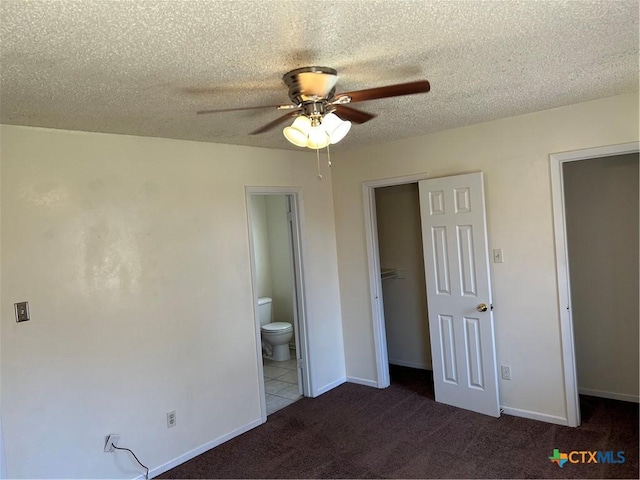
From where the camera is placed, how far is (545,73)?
2406 mm

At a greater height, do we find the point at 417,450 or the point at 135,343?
the point at 135,343

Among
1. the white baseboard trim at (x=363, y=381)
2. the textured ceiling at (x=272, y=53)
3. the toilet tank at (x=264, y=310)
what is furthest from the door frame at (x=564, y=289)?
the toilet tank at (x=264, y=310)

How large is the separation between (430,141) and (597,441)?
2528 mm

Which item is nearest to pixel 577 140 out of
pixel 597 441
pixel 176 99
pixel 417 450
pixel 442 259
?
pixel 442 259

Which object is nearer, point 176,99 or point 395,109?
point 176,99

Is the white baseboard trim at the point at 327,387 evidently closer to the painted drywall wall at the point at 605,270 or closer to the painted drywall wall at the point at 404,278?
the painted drywall wall at the point at 404,278

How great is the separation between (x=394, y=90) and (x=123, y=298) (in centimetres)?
221

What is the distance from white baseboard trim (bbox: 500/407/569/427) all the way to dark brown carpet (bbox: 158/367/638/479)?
0.05 meters

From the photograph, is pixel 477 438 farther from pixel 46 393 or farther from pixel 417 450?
pixel 46 393

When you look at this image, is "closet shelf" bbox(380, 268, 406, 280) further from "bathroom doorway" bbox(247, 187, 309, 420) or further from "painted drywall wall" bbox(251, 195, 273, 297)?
"painted drywall wall" bbox(251, 195, 273, 297)

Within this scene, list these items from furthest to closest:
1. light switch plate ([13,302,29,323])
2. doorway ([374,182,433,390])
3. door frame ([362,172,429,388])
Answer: doorway ([374,182,433,390]), door frame ([362,172,429,388]), light switch plate ([13,302,29,323])

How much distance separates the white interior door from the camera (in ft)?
11.9

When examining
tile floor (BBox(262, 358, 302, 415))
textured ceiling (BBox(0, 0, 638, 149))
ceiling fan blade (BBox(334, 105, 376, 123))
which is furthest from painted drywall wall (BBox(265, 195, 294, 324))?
ceiling fan blade (BBox(334, 105, 376, 123))

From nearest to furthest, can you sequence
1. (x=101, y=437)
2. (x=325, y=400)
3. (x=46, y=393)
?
(x=46, y=393)
(x=101, y=437)
(x=325, y=400)
